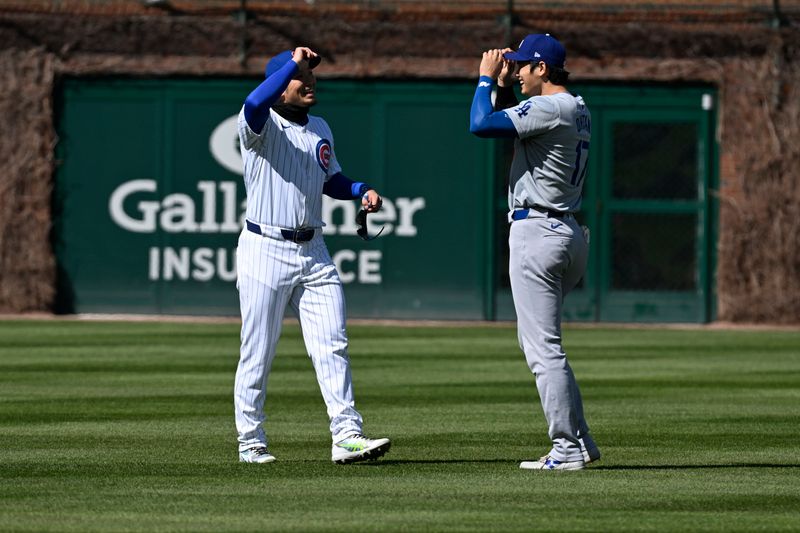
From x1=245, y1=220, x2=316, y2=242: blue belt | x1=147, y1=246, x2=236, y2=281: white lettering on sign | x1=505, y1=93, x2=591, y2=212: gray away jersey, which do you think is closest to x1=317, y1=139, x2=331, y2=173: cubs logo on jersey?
x1=245, y1=220, x2=316, y2=242: blue belt

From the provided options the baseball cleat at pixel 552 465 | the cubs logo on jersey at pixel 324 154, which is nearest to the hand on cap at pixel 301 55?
the cubs logo on jersey at pixel 324 154

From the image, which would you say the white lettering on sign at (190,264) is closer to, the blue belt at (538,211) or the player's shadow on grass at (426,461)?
the player's shadow on grass at (426,461)

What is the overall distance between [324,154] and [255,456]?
1.56 m

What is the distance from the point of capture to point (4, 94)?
22516 mm

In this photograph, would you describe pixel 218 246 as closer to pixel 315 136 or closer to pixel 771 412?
pixel 771 412

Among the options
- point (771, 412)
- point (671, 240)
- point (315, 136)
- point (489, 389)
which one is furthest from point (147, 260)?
point (315, 136)

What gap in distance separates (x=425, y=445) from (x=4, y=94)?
14.4 metres

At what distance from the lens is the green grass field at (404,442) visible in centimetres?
700

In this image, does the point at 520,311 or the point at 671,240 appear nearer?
the point at 520,311

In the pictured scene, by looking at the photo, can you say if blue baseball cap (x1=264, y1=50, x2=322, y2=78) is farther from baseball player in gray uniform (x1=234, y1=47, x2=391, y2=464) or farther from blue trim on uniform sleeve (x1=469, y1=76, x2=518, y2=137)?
blue trim on uniform sleeve (x1=469, y1=76, x2=518, y2=137)

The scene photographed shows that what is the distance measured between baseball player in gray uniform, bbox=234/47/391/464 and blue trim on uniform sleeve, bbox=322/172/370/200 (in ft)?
0.77

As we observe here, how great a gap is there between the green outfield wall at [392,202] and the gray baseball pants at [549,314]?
1399cm

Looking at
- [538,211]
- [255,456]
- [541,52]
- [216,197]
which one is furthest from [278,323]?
[216,197]

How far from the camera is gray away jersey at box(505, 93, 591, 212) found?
8.30 metres
